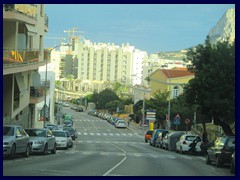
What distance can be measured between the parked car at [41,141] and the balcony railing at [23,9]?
44.5 feet

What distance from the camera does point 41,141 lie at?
3062 cm

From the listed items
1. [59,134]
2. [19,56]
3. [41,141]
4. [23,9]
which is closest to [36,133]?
[41,141]

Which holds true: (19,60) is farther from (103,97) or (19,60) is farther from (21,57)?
(103,97)

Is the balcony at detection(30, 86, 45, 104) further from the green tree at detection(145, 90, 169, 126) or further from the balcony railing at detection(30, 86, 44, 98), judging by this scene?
the green tree at detection(145, 90, 169, 126)

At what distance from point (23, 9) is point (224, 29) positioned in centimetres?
1751

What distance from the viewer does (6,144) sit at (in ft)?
81.3

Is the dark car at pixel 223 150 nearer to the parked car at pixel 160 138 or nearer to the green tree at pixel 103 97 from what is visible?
the parked car at pixel 160 138

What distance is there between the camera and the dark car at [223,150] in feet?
79.4

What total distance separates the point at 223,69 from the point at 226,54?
3.58 ft
